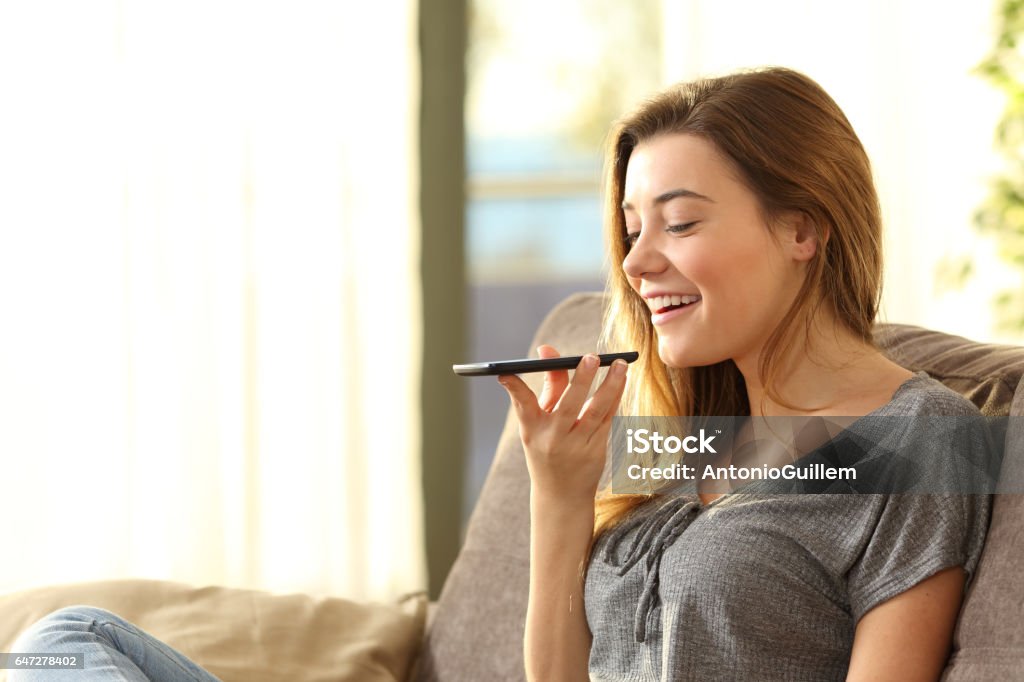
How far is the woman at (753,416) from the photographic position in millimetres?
1045

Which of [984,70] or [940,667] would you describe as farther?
[984,70]

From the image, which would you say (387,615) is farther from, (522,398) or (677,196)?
(677,196)

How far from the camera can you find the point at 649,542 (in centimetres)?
124

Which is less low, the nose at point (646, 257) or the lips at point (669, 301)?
the nose at point (646, 257)

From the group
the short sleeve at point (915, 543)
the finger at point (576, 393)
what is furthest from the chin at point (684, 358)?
the short sleeve at point (915, 543)

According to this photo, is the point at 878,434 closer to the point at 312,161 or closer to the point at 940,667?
the point at 940,667

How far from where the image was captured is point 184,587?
1692 mm

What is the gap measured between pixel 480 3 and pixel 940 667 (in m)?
2.00

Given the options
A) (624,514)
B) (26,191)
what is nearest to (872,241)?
(624,514)

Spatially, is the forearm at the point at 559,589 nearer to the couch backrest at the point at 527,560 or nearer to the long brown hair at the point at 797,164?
the long brown hair at the point at 797,164

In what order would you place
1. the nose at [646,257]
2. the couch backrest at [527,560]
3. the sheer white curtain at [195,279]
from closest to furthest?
1. the couch backrest at [527,560]
2. the nose at [646,257]
3. the sheer white curtain at [195,279]

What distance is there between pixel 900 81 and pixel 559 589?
1624mm

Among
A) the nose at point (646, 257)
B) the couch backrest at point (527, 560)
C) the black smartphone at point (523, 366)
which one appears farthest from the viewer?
the nose at point (646, 257)

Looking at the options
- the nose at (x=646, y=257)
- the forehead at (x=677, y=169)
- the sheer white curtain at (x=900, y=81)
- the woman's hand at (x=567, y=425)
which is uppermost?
the sheer white curtain at (x=900, y=81)
